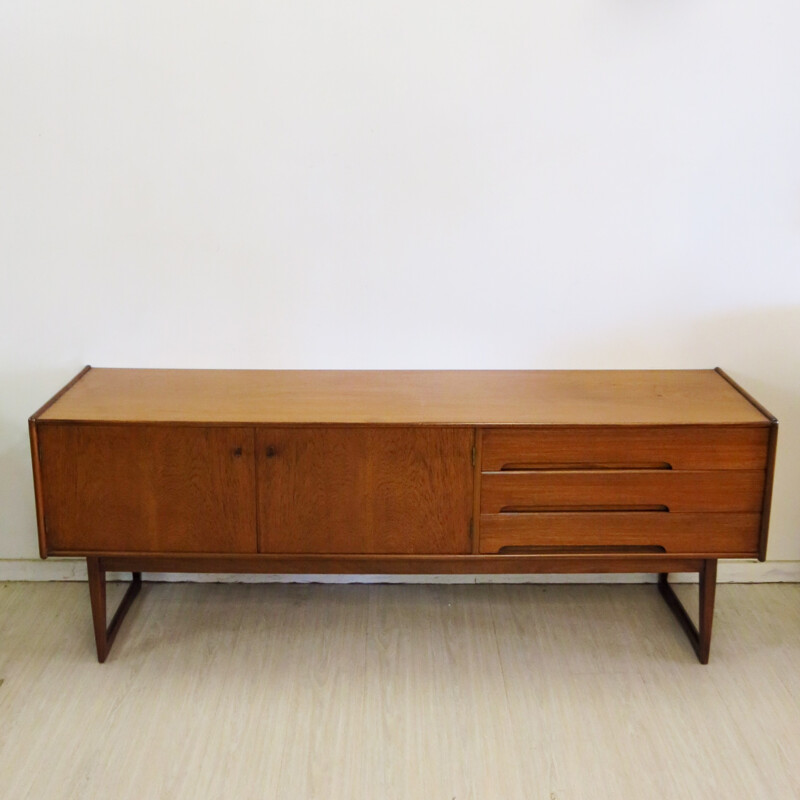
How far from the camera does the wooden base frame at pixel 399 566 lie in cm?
234

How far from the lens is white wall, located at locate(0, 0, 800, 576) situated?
236 centimetres

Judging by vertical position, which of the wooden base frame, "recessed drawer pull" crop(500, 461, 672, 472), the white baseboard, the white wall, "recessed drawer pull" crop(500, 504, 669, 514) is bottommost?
the white baseboard

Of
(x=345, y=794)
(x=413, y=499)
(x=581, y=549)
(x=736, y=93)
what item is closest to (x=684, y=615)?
(x=581, y=549)

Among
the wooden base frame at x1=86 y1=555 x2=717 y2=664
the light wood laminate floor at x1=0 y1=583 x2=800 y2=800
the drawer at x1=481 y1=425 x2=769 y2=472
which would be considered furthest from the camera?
the wooden base frame at x1=86 y1=555 x2=717 y2=664

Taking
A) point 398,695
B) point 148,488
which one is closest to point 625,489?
point 398,695

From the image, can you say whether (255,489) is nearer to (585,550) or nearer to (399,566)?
(399,566)

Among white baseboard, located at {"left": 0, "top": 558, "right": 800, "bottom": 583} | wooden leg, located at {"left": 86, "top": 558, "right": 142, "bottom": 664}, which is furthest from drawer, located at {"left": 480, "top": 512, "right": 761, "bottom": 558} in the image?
wooden leg, located at {"left": 86, "top": 558, "right": 142, "bottom": 664}

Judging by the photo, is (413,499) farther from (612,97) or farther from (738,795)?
(612,97)

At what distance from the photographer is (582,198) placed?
2480 millimetres

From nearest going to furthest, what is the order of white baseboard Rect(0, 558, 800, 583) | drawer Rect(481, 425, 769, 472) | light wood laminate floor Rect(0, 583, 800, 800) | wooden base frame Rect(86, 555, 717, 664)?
light wood laminate floor Rect(0, 583, 800, 800) < drawer Rect(481, 425, 769, 472) < wooden base frame Rect(86, 555, 717, 664) < white baseboard Rect(0, 558, 800, 583)

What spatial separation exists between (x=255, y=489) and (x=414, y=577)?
2.38ft

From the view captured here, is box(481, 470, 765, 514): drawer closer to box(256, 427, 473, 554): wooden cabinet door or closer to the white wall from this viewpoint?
box(256, 427, 473, 554): wooden cabinet door

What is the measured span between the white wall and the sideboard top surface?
8 centimetres

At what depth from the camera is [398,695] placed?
2.31 metres
